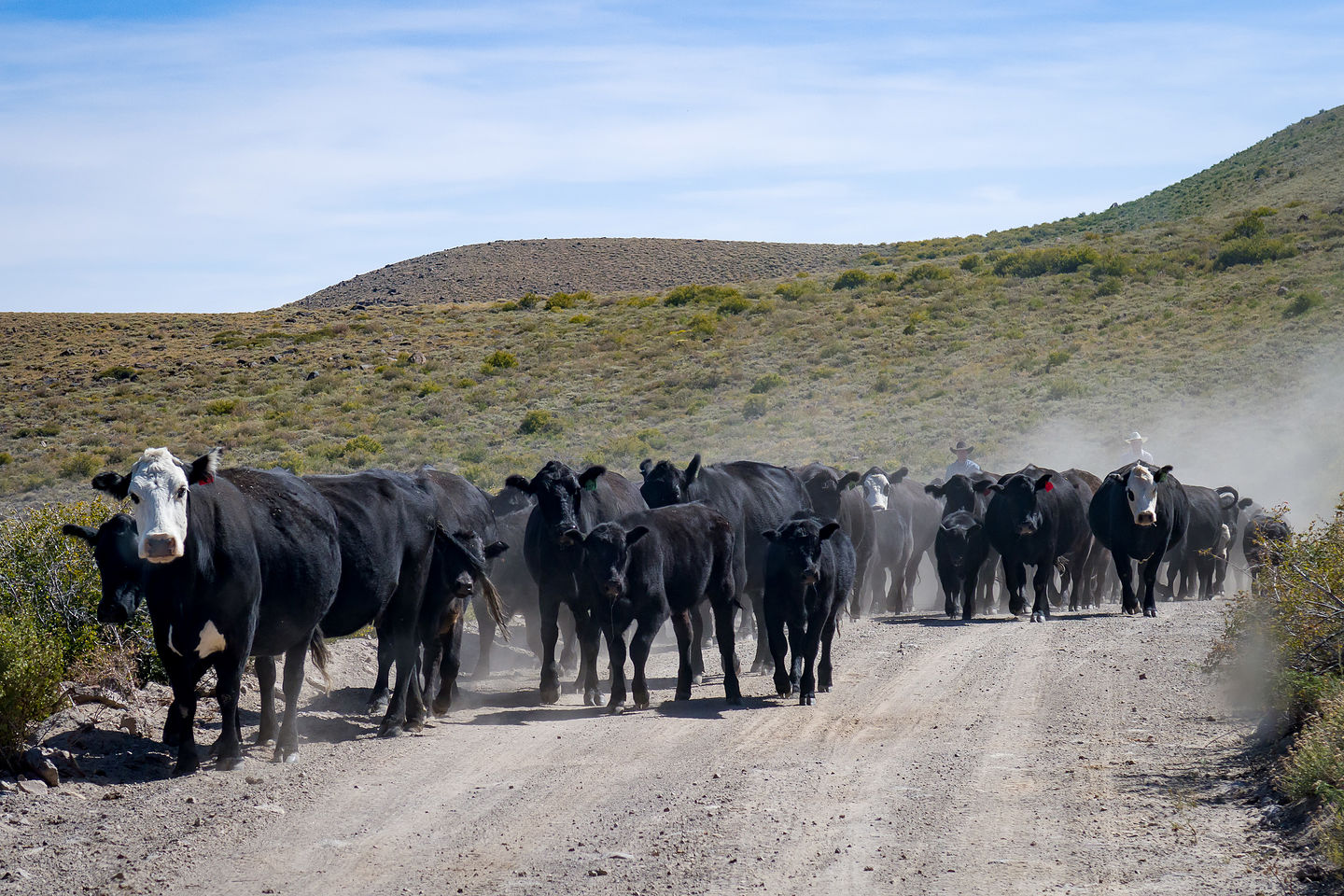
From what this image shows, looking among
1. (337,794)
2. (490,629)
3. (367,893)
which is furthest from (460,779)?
(490,629)

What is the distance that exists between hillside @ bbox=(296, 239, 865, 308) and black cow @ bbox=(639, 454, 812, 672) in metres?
79.1

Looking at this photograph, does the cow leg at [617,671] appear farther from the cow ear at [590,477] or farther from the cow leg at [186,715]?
the cow leg at [186,715]

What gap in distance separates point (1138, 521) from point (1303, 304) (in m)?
37.4

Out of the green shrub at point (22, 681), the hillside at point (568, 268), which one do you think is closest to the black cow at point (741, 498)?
the green shrub at point (22, 681)

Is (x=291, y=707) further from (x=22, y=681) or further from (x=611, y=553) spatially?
(x=611, y=553)

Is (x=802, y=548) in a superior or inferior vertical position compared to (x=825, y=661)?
superior

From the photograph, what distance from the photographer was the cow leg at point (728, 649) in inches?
478

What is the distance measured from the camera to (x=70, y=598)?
11594 mm

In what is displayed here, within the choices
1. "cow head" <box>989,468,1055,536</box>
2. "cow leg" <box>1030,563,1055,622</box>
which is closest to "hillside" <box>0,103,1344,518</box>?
"cow leg" <box>1030,563,1055,622</box>

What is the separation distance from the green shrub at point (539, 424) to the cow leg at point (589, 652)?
33045 mm

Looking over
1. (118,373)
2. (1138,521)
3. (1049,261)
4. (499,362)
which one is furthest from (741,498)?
(1049,261)

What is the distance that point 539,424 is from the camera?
1827 inches

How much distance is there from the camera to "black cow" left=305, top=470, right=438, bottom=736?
10.8 m

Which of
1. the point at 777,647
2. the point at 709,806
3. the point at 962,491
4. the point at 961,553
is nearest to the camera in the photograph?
the point at 709,806
